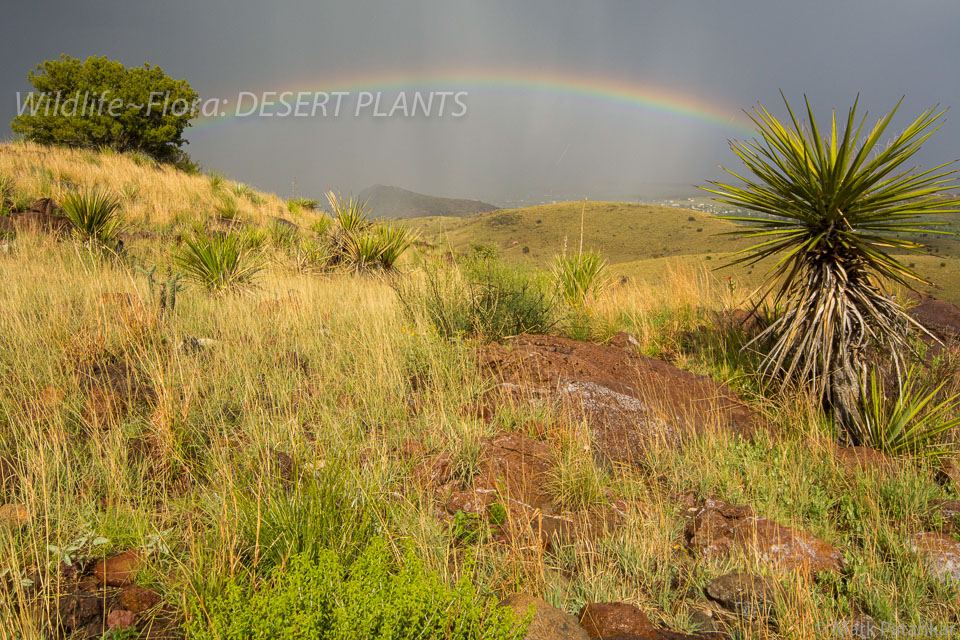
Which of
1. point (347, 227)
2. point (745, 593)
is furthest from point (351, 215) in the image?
point (745, 593)

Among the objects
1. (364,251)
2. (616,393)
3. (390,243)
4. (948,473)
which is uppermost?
(390,243)

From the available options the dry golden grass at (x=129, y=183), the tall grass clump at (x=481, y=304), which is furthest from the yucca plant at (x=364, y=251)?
the dry golden grass at (x=129, y=183)

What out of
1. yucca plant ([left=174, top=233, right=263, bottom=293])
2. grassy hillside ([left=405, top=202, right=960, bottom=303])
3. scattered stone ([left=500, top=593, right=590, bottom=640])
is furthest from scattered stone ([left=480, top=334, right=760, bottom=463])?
grassy hillside ([left=405, top=202, right=960, bottom=303])

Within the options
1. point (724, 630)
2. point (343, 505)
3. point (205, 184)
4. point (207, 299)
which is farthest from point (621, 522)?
point (205, 184)

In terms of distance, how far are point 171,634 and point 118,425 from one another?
1.75m

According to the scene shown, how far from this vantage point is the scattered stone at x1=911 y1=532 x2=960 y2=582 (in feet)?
7.64

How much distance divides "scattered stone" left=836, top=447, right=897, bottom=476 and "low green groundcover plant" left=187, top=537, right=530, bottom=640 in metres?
3.10

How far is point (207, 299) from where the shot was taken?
6.75m

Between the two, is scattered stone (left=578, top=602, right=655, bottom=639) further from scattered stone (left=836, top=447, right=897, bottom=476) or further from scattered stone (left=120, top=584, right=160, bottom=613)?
scattered stone (left=836, top=447, right=897, bottom=476)

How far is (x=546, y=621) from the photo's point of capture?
185cm

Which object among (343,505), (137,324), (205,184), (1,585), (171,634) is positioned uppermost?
(205,184)

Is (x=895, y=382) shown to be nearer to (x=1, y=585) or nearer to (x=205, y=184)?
(x=1, y=585)

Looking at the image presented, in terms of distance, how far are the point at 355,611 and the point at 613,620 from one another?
1035 mm

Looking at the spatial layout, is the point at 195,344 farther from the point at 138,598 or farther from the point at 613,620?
the point at 613,620
